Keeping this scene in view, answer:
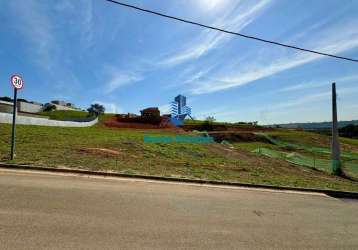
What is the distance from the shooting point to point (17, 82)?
9883 mm

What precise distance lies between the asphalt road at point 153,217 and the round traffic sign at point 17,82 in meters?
3.39

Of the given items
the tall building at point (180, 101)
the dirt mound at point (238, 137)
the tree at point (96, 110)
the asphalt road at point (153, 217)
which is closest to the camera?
the asphalt road at point (153, 217)

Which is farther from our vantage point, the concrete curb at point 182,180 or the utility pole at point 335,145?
the utility pole at point 335,145

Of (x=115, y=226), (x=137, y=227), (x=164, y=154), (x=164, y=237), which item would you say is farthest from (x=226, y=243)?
(x=164, y=154)

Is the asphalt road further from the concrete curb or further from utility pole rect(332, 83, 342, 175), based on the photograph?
utility pole rect(332, 83, 342, 175)

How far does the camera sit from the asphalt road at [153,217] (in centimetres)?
433

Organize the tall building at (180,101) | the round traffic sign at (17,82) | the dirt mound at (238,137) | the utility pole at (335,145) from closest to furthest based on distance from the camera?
the round traffic sign at (17,82), the utility pole at (335,145), the dirt mound at (238,137), the tall building at (180,101)

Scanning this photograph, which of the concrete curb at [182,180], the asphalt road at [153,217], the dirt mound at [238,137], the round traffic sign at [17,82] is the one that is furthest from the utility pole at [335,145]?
the dirt mound at [238,137]

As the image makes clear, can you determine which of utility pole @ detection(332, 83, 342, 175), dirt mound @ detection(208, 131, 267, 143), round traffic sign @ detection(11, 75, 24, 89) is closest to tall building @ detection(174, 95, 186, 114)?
dirt mound @ detection(208, 131, 267, 143)

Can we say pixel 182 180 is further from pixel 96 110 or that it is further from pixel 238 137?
pixel 96 110

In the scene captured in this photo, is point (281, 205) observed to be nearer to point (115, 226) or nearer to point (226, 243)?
point (226, 243)

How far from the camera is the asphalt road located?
433 cm

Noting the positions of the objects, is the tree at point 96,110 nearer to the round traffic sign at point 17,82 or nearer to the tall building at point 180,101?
the tall building at point 180,101

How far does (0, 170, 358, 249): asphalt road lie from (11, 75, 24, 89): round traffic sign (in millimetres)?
3388
